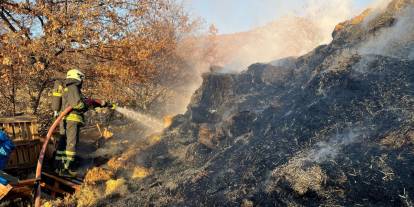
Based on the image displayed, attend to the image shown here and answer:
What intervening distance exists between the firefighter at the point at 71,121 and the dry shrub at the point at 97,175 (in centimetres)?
28

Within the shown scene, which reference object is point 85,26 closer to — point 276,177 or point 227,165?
point 227,165

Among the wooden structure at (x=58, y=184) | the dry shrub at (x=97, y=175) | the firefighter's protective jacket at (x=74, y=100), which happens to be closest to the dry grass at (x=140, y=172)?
the dry shrub at (x=97, y=175)

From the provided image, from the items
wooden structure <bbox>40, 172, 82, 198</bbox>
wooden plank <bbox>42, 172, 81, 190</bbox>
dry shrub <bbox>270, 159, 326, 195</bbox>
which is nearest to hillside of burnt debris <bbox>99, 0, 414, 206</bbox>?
dry shrub <bbox>270, 159, 326, 195</bbox>

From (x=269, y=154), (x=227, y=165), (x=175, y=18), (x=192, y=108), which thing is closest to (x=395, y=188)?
(x=269, y=154)

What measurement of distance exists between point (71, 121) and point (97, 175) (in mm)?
1187

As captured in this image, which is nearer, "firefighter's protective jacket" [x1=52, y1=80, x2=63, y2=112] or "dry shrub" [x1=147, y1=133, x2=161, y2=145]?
"firefighter's protective jacket" [x1=52, y1=80, x2=63, y2=112]

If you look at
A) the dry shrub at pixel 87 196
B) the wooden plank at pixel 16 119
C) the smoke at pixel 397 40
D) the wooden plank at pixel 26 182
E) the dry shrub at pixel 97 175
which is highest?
the smoke at pixel 397 40

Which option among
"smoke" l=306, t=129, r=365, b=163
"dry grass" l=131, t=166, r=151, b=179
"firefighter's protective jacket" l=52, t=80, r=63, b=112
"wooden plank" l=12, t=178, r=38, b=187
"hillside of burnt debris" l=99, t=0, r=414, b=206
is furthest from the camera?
"dry grass" l=131, t=166, r=151, b=179

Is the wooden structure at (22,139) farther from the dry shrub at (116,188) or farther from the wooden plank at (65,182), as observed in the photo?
the dry shrub at (116,188)

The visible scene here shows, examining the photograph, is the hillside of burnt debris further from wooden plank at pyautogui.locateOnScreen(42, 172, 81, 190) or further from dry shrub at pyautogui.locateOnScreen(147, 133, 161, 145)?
wooden plank at pyautogui.locateOnScreen(42, 172, 81, 190)

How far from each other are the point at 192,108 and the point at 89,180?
534 centimetres

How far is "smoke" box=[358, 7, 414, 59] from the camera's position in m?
7.27

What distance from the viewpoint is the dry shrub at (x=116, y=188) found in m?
6.39

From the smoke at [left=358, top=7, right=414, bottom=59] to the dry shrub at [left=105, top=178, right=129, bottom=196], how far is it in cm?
579
